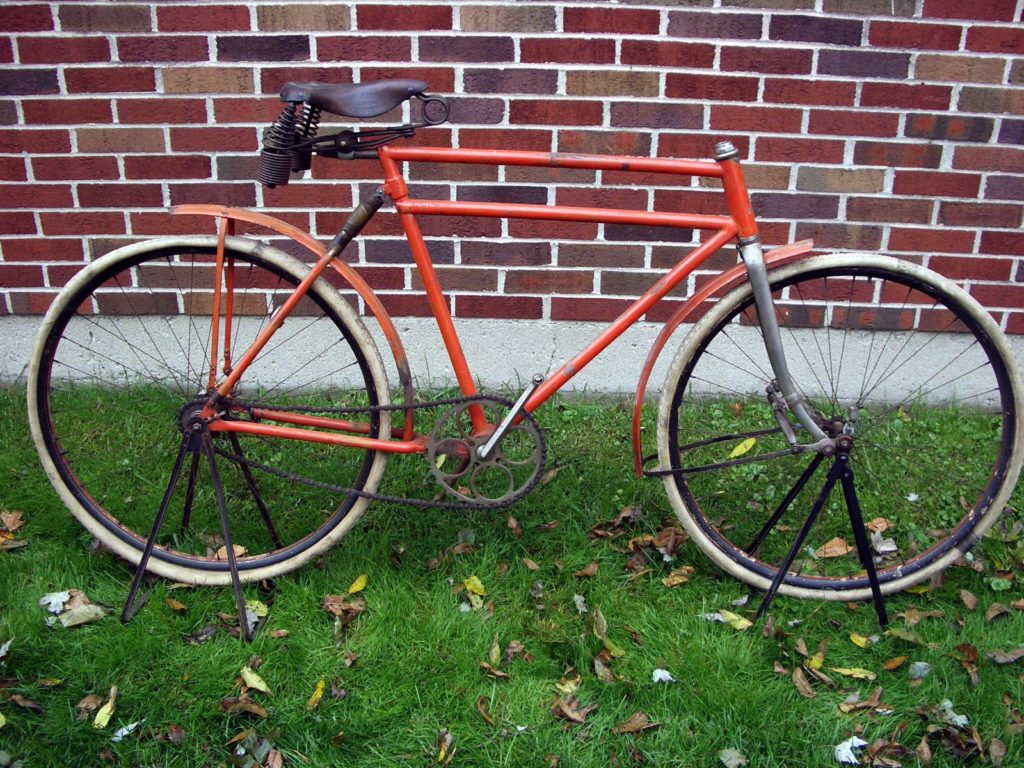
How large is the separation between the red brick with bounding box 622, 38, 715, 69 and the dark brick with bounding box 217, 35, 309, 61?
3.83ft

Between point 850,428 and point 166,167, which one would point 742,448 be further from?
point 166,167

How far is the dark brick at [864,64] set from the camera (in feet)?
10.9

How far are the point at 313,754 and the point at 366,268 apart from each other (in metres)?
1.91

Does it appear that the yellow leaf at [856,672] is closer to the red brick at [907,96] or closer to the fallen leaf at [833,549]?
the fallen leaf at [833,549]

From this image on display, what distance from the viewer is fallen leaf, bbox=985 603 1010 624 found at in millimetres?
2662

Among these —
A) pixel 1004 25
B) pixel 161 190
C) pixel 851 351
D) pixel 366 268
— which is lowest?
pixel 851 351

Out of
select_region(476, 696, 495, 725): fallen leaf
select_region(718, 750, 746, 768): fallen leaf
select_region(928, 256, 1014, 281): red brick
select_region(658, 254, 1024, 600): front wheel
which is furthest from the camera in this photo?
select_region(928, 256, 1014, 281): red brick

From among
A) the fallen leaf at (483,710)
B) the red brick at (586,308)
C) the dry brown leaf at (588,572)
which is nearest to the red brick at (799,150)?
the red brick at (586,308)

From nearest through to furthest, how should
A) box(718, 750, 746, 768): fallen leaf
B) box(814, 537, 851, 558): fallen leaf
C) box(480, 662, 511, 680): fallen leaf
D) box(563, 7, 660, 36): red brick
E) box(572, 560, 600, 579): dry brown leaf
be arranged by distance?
box(718, 750, 746, 768): fallen leaf < box(480, 662, 511, 680): fallen leaf < box(572, 560, 600, 579): dry brown leaf < box(814, 537, 851, 558): fallen leaf < box(563, 7, 660, 36): red brick

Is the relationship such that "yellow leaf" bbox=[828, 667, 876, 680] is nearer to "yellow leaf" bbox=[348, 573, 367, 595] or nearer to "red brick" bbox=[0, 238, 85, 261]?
A: "yellow leaf" bbox=[348, 573, 367, 595]

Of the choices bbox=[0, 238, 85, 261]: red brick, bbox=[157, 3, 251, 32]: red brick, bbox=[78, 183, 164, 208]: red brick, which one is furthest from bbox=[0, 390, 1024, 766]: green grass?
bbox=[157, 3, 251, 32]: red brick

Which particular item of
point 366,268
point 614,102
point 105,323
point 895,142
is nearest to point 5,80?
point 105,323

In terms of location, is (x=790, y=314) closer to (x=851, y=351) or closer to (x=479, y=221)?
(x=851, y=351)

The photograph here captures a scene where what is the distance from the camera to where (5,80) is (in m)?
3.35
